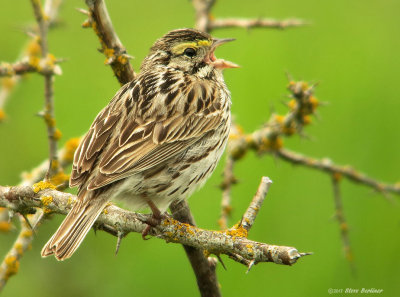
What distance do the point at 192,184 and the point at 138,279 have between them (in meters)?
1.73

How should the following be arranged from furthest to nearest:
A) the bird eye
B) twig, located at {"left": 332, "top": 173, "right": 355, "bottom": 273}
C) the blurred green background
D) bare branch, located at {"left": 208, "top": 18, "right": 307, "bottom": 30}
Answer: the blurred green background → bare branch, located at {"left": 208, "top": 18, "right": 307, "bottom": 30} → the bird eye → twig, located at {"left": 332, "top": 173, "right": 355, "bottom": 273}

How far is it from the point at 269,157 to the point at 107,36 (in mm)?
2521

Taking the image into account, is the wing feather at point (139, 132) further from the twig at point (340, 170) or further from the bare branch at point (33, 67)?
the twig at point (340, 170)

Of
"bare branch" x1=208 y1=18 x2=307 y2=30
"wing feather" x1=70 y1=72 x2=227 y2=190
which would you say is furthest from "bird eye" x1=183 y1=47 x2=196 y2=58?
"bare branch" x1=208 y1=18 x2=307 y2=30

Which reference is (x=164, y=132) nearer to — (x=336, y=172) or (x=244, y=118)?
(x=336, y=172)

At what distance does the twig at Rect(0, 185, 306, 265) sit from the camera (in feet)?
12.9

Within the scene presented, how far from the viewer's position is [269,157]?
6.77m

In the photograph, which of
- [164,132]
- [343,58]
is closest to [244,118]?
[343,58]

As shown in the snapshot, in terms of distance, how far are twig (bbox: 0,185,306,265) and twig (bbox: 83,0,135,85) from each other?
0.95 metres

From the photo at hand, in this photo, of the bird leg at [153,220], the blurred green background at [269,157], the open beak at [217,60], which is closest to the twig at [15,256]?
the bird leg at [153,220]

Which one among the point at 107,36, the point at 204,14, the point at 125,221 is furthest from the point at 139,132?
the point at 204,14

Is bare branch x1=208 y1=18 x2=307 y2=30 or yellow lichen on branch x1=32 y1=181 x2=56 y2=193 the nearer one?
yellow lichen on branch x1=32 y1=181 x2=56 y2=193

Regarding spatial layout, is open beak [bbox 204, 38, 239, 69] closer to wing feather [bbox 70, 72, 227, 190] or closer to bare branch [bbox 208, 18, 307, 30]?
Result: wing feather [bbox 70, 72, 227, 190]
